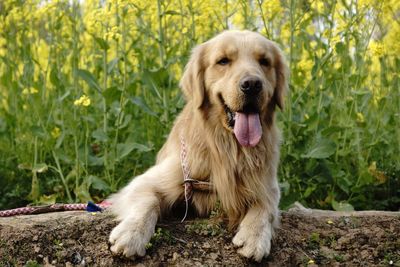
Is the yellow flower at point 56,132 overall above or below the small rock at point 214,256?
above

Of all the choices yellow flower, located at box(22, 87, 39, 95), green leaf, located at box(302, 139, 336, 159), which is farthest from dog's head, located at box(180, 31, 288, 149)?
yellow flower, located at box(22, 87, 39, 95)

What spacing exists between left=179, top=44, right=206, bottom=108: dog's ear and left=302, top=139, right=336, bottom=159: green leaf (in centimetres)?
127

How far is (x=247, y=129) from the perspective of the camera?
11.8 ft

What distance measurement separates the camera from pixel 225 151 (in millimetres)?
3693

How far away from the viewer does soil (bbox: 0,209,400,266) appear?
324 cm

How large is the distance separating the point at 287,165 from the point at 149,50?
2.03m

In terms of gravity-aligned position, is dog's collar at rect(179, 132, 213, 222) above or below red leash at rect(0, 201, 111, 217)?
above

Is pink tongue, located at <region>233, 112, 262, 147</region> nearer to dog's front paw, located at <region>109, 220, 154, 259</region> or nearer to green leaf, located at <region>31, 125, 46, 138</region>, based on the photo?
dog's front paw, located at <region>109, 220, 154, 259</region>

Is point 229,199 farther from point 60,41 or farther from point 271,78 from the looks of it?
point 60,41

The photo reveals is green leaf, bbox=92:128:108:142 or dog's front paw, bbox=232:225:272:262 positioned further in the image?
green leaf, bbox=92:128:108:142

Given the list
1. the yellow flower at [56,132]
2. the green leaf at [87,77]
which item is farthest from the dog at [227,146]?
the yellow flower at [56,132]

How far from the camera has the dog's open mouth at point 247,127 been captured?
11.7ft

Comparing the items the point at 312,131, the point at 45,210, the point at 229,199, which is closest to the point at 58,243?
the point at 45,210

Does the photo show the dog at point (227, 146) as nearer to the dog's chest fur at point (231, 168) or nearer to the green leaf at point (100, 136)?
the dog's chest fur at point (231, 168)
